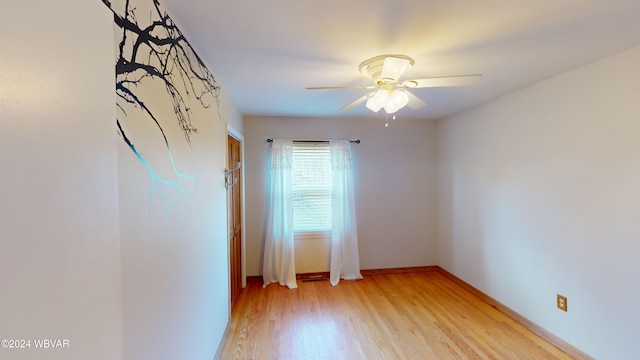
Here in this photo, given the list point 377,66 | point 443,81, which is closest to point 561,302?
point 443,81

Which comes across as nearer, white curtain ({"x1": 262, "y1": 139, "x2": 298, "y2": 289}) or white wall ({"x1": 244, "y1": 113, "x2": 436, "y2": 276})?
white curtain ({"x1": 262, "y1": 139, "x2": 298, "y2": 289})

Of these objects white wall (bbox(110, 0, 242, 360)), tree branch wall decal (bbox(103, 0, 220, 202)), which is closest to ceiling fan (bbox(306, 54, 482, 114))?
tree branch wall decal (bbox(103, 0, 220, 202))

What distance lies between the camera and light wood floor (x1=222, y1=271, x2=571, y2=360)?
6.99ft

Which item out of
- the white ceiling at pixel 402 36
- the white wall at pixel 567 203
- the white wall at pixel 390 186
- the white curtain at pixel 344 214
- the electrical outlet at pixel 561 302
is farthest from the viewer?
the white wall at pixel 390 186

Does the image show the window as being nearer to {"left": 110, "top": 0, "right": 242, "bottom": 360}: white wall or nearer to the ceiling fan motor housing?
{"left": 110, "top": 0, "right": 242, "bottom": 360}: white wall

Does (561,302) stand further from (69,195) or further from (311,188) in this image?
(69,195)

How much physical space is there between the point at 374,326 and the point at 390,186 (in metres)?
1.92

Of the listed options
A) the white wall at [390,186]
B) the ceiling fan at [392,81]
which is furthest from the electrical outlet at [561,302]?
the ceiling fan at [392,81]

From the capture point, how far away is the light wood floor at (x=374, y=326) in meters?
2.13

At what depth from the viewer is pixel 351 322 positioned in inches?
101

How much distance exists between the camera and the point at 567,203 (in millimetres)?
2072

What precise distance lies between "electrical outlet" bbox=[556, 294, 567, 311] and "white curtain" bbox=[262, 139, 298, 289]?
105 inches

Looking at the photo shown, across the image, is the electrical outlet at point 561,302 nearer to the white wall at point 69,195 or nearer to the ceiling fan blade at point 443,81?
the ceiling fan blade at point 443,81

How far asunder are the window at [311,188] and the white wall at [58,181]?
2960 millimetres
